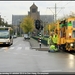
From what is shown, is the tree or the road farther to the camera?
the tree

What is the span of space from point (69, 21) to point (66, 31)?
1079 mm

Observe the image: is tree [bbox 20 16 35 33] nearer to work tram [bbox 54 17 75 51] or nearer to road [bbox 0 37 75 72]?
work tram [bbox 54 17 75 51]

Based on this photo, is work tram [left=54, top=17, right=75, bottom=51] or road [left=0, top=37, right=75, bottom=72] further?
work tram [left=54, top=17, right=75, bottom=51]

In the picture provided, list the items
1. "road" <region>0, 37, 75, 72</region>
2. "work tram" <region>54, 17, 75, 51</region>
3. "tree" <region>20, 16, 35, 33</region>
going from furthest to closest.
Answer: "tree" <region>20, 16, 35, 33</region> → "work tram" <region>54, 17, 75, 51</region> → "road" <region>0, 37, 75, 72</region>

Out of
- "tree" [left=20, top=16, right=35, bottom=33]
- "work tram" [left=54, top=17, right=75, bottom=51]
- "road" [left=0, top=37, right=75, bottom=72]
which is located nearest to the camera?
"road" [left=0, top=37, right=75, bottom=72]

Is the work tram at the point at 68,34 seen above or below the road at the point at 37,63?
above

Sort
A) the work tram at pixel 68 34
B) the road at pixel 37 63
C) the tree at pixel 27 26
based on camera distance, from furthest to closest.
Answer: the tree at pixel 27 26 → the work tram at pixel 68 34 → the road at pixel 37 63

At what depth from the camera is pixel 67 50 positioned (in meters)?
30.0

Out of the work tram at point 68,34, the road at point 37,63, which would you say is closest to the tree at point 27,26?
the work tram at point 68,34

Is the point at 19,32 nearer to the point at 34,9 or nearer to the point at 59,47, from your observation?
the point at 34,9

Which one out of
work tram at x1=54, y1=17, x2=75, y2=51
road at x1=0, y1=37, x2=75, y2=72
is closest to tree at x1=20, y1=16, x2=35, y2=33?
work tram at x1=54, y1=17, x2=75, y2=51

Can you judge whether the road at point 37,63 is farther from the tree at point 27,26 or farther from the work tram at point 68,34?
the tree at point 27,26

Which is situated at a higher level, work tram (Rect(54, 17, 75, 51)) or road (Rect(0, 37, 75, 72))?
work tram (Rect(54, 17, 75, 51))

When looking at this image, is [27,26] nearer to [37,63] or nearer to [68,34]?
[68,34]
